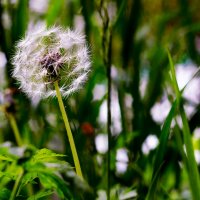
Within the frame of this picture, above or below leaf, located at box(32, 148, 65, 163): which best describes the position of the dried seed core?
above

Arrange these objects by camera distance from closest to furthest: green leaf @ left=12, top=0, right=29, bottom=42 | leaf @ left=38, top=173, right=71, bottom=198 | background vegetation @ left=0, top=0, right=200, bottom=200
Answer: leaf @ left=38, top=173, right=71, bottom=198
background vegetation @ left=0, top=0, right=200, bottom=200
green leaf @ left=12, top=0, right=29, bottom=42

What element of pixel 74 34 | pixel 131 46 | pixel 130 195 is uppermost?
pixel 74 34

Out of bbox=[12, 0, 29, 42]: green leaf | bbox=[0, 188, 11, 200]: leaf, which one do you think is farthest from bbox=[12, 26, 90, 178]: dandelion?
bbox=[12, 0, 29, 42]: green leaf

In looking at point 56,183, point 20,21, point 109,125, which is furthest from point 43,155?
point 20,21

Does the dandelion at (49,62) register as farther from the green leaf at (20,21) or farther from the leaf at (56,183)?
the green leaf at (20,21)

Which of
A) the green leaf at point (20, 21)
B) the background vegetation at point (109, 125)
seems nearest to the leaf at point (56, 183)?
the background vegetation at point (109, 125)

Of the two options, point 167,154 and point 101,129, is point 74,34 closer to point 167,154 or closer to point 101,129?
point 167,154

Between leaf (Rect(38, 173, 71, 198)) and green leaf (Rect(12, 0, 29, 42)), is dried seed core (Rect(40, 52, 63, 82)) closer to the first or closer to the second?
leaf (Rect(38, 173, 71, 198))

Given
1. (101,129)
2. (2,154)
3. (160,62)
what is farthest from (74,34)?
(101,129)
